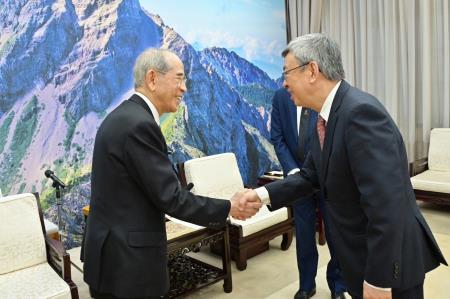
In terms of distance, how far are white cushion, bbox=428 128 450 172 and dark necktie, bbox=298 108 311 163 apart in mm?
2869

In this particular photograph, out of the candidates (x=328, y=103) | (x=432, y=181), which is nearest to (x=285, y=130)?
(x=328, y=103)

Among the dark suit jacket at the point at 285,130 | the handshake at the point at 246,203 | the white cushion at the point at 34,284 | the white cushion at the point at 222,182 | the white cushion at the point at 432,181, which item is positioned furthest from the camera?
the white cushion at the point at 432,181

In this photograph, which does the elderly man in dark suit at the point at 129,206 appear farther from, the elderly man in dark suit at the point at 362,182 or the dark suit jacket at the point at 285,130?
the dark suit jacket at the point at 285,130

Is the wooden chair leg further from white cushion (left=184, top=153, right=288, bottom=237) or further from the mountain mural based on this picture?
the mountain mural

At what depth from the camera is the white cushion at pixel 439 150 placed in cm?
471

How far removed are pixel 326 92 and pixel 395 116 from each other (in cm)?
407

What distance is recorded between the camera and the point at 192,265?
3135mm

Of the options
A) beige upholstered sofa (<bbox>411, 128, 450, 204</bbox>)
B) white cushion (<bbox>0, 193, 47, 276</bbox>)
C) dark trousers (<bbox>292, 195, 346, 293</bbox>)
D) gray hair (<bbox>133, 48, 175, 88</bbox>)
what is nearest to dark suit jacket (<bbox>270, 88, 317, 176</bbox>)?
dark trousers (<bbox>292, 195, 346, 293</bbox>)

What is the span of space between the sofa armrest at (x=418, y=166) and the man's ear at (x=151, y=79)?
3950 mm

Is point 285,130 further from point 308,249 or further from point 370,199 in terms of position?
point 370,199

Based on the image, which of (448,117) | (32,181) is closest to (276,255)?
(32,181)

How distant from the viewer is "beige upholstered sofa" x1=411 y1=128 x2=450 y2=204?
427 cm

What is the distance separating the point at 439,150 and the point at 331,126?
404 cm

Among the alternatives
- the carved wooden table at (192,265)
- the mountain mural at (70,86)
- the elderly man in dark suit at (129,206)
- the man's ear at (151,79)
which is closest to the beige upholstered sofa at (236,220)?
the carved wooden table at (192,265)
